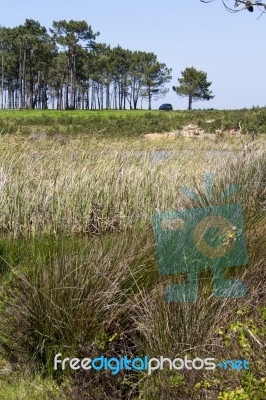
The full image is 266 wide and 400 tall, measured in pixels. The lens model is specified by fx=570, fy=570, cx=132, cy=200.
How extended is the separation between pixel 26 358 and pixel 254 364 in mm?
1231

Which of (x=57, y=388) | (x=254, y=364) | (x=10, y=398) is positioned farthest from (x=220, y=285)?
(x=10, y=398)

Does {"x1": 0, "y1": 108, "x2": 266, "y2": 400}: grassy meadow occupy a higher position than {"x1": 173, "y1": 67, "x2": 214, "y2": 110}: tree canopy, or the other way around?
{"x1": 173, "y1": 67, "x2": 214, "y2": 110}: tree canopy

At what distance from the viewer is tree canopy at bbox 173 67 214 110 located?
58.5 meters

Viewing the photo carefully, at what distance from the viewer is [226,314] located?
264cm

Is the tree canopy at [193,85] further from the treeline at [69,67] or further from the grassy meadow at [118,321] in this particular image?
the grassy meadow at [118,321]

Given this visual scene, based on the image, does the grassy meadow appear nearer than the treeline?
Yes

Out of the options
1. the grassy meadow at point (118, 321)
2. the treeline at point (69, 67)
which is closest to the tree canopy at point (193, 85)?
the treeline at point (69, 67)

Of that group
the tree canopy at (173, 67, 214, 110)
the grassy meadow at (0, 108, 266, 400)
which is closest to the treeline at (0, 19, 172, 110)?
the tree canopy at (173, 67, 214, 110)

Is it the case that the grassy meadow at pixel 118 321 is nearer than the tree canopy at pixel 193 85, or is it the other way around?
the grassy meadow at pixel 118 321

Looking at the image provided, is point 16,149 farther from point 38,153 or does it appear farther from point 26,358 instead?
point 26,358

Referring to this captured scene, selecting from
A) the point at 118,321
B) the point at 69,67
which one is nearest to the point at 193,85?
the point at 69,67

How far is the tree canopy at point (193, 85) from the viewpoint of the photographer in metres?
58.5

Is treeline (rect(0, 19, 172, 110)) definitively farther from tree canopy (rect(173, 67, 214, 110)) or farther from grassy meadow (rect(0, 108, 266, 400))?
grassy meadow (rect(0, 108, 266, 400))

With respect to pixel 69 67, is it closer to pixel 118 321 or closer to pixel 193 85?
pixel 193 85
